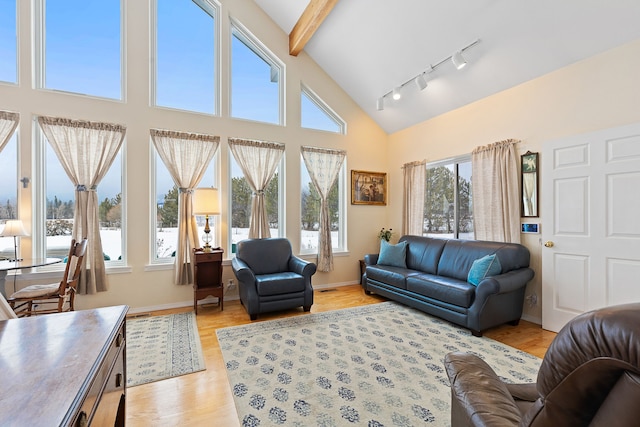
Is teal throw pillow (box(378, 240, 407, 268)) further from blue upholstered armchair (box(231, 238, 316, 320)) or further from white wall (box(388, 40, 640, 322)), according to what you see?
white wall (box(388, 40, 640, 322))

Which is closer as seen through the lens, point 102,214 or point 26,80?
point 26,80

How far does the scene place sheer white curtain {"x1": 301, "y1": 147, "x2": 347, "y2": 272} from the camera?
4891 mm

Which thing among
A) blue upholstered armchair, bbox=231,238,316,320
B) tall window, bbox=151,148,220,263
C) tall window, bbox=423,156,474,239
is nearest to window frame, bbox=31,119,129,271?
tall window, bbox=151,148,220,263

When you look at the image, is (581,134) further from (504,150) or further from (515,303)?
(515,303)

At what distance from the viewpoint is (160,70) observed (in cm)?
408

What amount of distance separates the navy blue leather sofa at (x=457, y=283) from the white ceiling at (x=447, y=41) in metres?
2.09

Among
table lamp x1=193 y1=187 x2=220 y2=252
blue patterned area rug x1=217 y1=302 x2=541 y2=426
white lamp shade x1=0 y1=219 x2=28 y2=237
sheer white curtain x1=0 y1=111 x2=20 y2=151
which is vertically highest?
sheer white curtain x1=0 y1=111 x2=20 y2=151

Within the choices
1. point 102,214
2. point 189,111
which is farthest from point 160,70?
point 102,214

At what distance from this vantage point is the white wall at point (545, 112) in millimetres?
2764

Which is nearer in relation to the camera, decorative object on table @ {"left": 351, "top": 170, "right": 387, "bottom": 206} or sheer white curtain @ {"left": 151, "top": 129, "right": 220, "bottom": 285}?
sheer white curtain @ {"left": 151, "top": 129, "right": 220, "bottom": 285}

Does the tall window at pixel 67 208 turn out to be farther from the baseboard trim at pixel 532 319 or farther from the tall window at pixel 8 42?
the baseboard trim at pixel 532 319

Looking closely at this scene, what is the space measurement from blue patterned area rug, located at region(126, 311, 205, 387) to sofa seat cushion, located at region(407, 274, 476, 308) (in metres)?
2.50

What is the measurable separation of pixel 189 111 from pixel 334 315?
3452mm

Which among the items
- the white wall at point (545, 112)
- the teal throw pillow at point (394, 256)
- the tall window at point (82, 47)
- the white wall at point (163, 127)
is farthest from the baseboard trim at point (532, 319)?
the tall window at point (82, 47)
